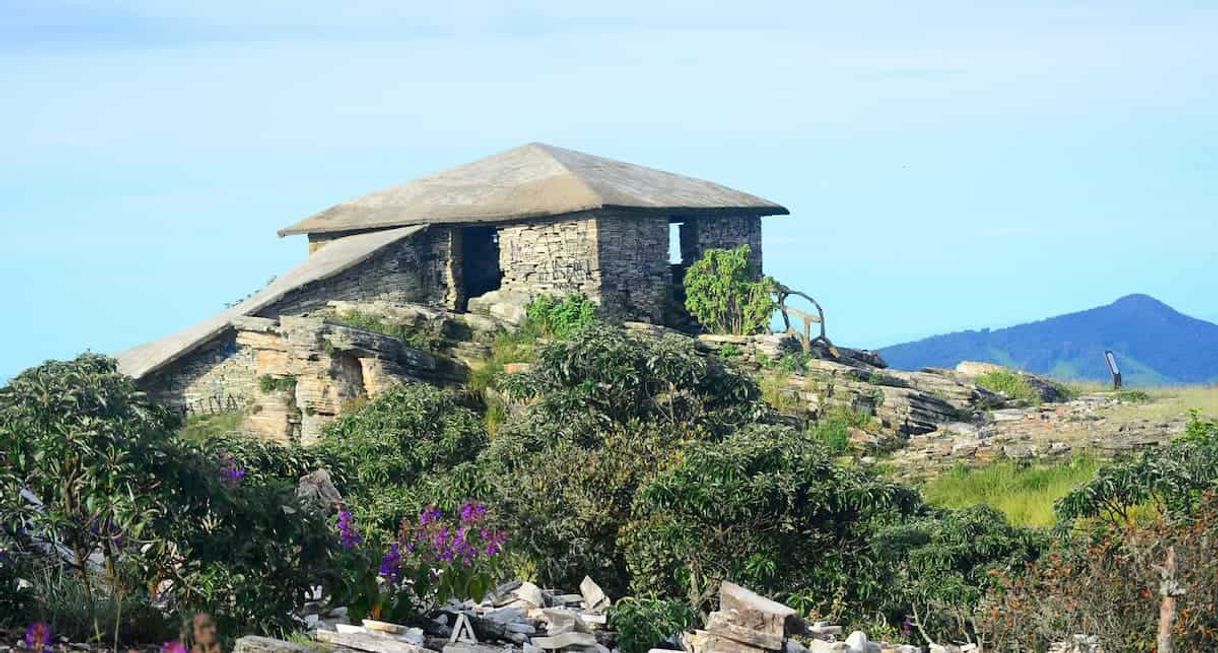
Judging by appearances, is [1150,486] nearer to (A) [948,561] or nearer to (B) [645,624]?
(A) [948,561]

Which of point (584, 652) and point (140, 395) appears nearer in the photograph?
point (140, 395)

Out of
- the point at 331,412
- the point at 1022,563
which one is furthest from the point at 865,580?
the point at 331,412

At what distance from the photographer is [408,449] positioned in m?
22.4

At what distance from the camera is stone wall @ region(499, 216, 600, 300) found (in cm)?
2995

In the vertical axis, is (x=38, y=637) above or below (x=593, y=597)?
above

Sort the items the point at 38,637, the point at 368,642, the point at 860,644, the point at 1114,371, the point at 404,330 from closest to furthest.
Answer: the point at 38,637
the point at 368,642
the point at 860,644
the point at 404,330
the point at 1114,371

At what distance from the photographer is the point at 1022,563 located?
52.6 feet

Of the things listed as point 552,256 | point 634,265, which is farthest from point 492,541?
point 634,265

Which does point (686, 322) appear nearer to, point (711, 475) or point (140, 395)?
point (711, 475)

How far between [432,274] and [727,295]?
537 centimetres

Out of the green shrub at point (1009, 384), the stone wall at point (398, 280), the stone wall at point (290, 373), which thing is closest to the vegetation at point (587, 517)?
the stone wall at point (290, 373)

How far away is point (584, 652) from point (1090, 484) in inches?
216

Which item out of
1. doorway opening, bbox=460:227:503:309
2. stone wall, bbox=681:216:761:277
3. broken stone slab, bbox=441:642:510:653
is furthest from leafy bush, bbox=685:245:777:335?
broken stone slab, bbox=441:642:510:653

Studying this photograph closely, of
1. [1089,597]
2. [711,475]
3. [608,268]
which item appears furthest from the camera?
[608,268]
